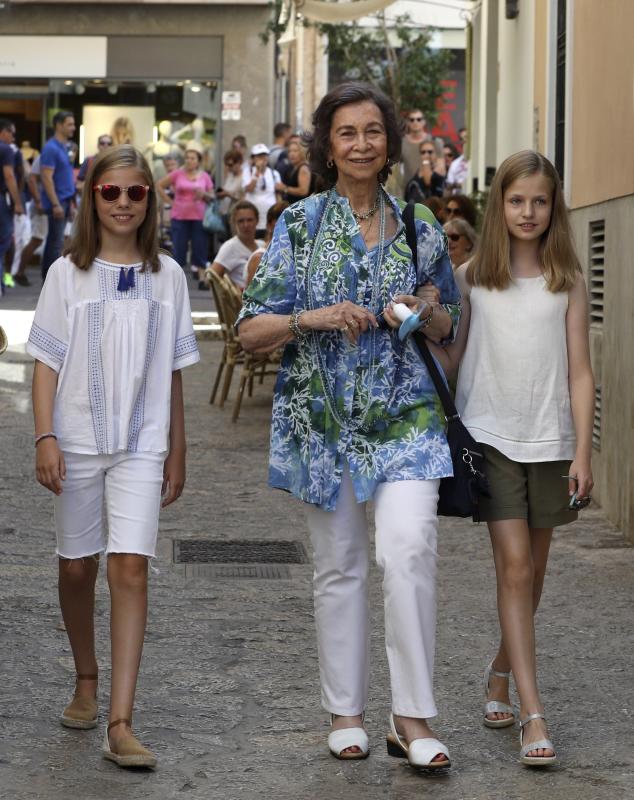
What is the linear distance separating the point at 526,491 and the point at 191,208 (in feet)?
66.1

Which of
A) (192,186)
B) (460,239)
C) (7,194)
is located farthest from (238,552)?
(192,186)

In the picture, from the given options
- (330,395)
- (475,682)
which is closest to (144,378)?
(330,395)

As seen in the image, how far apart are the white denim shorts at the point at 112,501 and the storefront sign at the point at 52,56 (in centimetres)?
2729

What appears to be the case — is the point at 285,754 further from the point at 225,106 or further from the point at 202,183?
the point at 225,106

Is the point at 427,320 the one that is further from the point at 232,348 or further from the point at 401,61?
the point at 401,61

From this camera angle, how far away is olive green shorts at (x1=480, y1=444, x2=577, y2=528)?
5148 mm

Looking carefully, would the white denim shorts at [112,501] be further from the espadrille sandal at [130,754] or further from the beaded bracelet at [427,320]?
the beaded bracelet at [427,320]

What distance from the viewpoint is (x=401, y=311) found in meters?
4.74

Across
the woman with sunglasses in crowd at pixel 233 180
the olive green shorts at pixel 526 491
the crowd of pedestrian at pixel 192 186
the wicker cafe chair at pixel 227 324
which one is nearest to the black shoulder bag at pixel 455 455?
the olive green shorts at pixel 526 491

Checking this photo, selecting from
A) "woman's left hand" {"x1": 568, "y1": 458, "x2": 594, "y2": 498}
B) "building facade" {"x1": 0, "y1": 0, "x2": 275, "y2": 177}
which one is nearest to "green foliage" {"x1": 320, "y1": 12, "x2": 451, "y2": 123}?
"building facade" {"x1": 0, "y1": 0, "x2": 275, "y2": 177}

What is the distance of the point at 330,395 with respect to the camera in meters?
4.98

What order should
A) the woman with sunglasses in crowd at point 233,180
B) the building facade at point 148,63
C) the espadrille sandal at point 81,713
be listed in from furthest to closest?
the building facade at point 148,63
the woman with sunglasses in crowd at point 233,180
the espadrille sandal at point 81,713

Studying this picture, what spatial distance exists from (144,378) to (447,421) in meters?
0.90

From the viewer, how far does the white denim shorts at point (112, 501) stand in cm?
499
